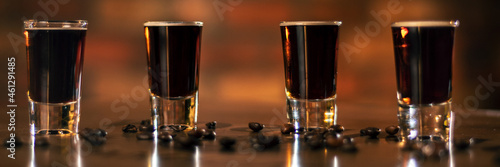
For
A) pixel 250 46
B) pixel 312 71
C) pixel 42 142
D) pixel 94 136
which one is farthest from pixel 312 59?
pixel 250 46

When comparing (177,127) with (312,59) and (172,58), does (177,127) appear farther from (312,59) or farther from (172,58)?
(312,59)

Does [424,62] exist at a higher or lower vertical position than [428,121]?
higher

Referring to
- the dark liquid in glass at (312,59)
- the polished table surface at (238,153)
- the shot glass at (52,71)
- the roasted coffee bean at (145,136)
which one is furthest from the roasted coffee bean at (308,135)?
the shot glass at (52,71)

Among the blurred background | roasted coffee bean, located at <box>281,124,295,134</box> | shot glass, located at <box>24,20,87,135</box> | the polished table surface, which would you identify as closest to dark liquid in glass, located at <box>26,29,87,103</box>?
shot glass, located at <box>24,20,87,135</box>

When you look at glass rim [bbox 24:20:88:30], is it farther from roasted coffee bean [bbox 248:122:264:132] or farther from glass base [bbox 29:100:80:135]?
roasted coffee bean [bbox 248:122:264:132]

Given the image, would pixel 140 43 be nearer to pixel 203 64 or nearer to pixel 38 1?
pixel 203 64

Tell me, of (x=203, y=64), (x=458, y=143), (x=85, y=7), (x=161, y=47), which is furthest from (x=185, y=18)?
(x=458, y=143)
